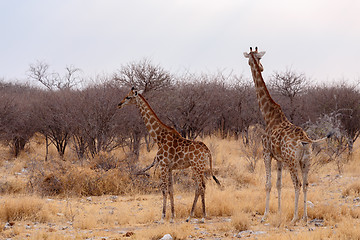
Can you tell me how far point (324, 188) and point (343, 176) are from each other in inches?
86.7

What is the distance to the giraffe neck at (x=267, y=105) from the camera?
8199 mm

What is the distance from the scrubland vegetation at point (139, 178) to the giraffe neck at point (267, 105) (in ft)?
6.13

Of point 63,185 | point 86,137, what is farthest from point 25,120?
point 63,185

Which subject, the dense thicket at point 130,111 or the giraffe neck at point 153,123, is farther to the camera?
the dense thicket at point 130,111

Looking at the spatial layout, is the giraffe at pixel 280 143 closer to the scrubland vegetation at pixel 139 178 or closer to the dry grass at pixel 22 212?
the scrubland vegetation at pixel 139 178

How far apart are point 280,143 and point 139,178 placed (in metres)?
5.15

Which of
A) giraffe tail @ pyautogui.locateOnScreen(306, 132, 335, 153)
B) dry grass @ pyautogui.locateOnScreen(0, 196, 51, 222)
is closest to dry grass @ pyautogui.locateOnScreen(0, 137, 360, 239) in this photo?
dry grass @ pyautogui.locateOnScreen(0, 196, 51, 222)

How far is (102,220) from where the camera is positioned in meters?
8.15

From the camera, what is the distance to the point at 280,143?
7684 millimetres

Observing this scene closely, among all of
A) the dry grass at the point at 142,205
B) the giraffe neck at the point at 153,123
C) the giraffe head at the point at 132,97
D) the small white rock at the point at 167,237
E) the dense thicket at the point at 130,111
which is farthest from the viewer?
the dense thicket at the point at 130,111

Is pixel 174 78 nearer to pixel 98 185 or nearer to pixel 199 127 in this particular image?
pixel 199 127

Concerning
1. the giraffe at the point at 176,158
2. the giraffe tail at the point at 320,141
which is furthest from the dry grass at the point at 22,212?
the giraffe tail at the point at 320,141

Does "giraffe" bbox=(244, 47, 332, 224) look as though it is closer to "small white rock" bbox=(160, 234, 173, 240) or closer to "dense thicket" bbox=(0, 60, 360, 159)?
"small white rock" bbox=(160, 234, 173, 240)

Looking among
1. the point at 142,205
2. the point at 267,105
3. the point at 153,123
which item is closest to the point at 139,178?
the point at 142,205
